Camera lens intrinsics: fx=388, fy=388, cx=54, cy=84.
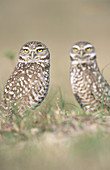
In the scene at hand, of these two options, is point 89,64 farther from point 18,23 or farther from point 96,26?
point 18,23

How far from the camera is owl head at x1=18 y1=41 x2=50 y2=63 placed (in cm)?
732

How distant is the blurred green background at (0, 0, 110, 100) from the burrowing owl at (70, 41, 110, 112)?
41.0ft

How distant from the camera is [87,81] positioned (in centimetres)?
655

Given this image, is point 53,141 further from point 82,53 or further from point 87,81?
point 82,53

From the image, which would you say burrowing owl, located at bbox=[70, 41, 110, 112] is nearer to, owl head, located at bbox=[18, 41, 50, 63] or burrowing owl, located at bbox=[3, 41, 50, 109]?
burrowing owl, located at bbox=[3, 41, 50, 109]

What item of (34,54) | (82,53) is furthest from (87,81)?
(34,54)

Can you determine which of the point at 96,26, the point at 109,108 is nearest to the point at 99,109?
the point at 109,108

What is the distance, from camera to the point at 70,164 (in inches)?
171

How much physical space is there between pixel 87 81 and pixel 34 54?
1.32 metres

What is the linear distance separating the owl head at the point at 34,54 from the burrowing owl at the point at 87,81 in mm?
881

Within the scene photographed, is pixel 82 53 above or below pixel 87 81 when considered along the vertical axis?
above

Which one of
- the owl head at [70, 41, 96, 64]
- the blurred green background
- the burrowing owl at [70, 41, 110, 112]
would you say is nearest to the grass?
the burrowing owl at [70, 41, 110, 112]

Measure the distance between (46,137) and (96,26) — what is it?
2106cm

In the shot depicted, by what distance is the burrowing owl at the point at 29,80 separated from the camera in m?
6.91
